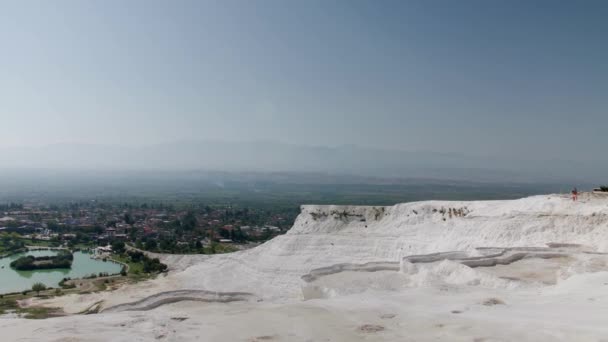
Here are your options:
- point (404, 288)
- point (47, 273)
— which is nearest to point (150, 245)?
point (47, 273)

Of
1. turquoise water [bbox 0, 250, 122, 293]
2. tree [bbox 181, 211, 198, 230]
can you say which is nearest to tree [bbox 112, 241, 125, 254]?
turquoise water [bbox 0, 250, 122, 293]

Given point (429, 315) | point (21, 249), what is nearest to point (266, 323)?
point (429, 315)

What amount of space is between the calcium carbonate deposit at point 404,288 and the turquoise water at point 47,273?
46.4ft

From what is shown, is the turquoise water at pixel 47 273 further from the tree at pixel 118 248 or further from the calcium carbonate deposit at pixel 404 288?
the calcium carbonate deposit at pixel 404 288

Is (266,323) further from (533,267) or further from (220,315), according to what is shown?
(533,267)

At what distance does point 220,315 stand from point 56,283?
134ft

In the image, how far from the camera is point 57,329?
945 centimetres

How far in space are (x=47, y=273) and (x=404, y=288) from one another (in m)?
48.9

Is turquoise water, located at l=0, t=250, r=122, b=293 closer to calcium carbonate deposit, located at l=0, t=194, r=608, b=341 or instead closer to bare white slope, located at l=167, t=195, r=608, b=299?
calcium carbonate deposit, located at l=0, t=194, r=608, b=341

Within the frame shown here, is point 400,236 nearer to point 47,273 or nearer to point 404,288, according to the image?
point 404,288

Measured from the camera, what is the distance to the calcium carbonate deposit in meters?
9.42

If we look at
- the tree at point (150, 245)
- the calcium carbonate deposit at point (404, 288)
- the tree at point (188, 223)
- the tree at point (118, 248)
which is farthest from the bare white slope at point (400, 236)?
the tree at point (188, 223)

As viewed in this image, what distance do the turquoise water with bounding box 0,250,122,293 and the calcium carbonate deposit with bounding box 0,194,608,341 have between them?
14.1 meters

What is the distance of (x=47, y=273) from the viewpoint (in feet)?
168
